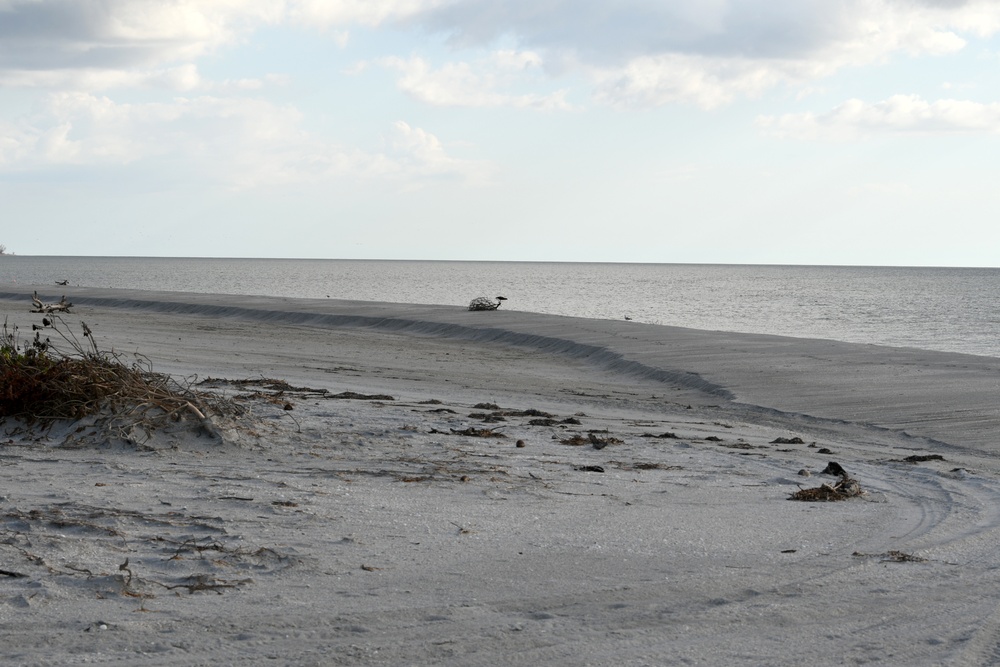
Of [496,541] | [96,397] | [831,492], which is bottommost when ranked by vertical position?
[496,541]

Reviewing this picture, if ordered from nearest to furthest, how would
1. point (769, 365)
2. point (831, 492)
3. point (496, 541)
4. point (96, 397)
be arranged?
point (496, 541) → point (831, 492) → point (96, 397) → point (769, 365)

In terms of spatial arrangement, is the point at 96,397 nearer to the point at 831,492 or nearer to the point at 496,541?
the point at 496,541

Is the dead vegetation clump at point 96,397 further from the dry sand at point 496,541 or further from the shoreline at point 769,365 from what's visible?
the shoreline at point 769,365

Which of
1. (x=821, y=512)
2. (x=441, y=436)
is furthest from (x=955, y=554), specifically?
(x=441, y=436)

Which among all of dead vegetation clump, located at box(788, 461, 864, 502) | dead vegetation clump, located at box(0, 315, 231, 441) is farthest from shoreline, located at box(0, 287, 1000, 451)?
dead vegetation clump, located at box(0, 315, 231, 441)

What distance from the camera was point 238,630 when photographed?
12.1ft

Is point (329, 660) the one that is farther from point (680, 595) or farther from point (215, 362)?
point (215, 362)

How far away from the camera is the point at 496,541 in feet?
16.6

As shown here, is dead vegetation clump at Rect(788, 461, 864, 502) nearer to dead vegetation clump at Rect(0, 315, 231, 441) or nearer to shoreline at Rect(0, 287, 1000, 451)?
shoreline at Rect(0, 287, 1000, 451)

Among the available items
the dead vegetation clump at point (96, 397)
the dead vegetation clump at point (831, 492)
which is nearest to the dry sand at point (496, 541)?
the dead vegetation clump at point (831, 492)

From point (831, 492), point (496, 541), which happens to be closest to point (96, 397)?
point (496, 541)

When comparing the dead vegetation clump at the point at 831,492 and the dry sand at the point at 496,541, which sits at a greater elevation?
the dead vegetation clump at the point at 831,492

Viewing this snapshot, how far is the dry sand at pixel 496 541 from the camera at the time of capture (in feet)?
12.1

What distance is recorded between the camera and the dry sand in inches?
145
